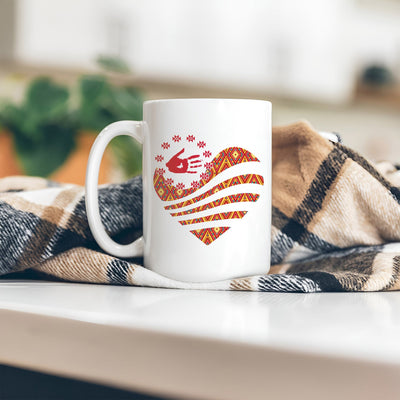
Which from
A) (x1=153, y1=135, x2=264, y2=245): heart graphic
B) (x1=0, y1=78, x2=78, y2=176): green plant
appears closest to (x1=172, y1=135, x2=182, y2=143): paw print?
(x1=153, y1=135, x2=264, y2=245): heart graphic

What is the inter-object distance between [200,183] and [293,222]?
12 centimetres

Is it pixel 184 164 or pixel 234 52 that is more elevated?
pixel 234 52

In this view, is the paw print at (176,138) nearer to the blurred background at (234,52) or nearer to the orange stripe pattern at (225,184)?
the orange stripe pattern at (225,184)

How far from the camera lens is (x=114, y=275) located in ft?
1.45

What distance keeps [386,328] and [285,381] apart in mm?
71

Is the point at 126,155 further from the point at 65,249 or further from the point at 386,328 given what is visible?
the point at 386,328

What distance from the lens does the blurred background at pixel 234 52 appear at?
8.09 feet

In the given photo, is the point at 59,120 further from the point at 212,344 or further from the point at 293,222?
the point at 212,344

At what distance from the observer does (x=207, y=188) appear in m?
0.43

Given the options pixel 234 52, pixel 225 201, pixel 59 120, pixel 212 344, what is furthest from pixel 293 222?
pixel 234 52

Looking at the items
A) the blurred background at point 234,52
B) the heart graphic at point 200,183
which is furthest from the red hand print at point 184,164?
the blurred background at point 234,52

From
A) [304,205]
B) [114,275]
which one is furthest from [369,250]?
[114,275]

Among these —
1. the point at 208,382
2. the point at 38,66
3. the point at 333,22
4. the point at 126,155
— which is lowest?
the point at 208,382

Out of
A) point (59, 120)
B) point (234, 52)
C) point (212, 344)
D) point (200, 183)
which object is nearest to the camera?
point (212, 344)
